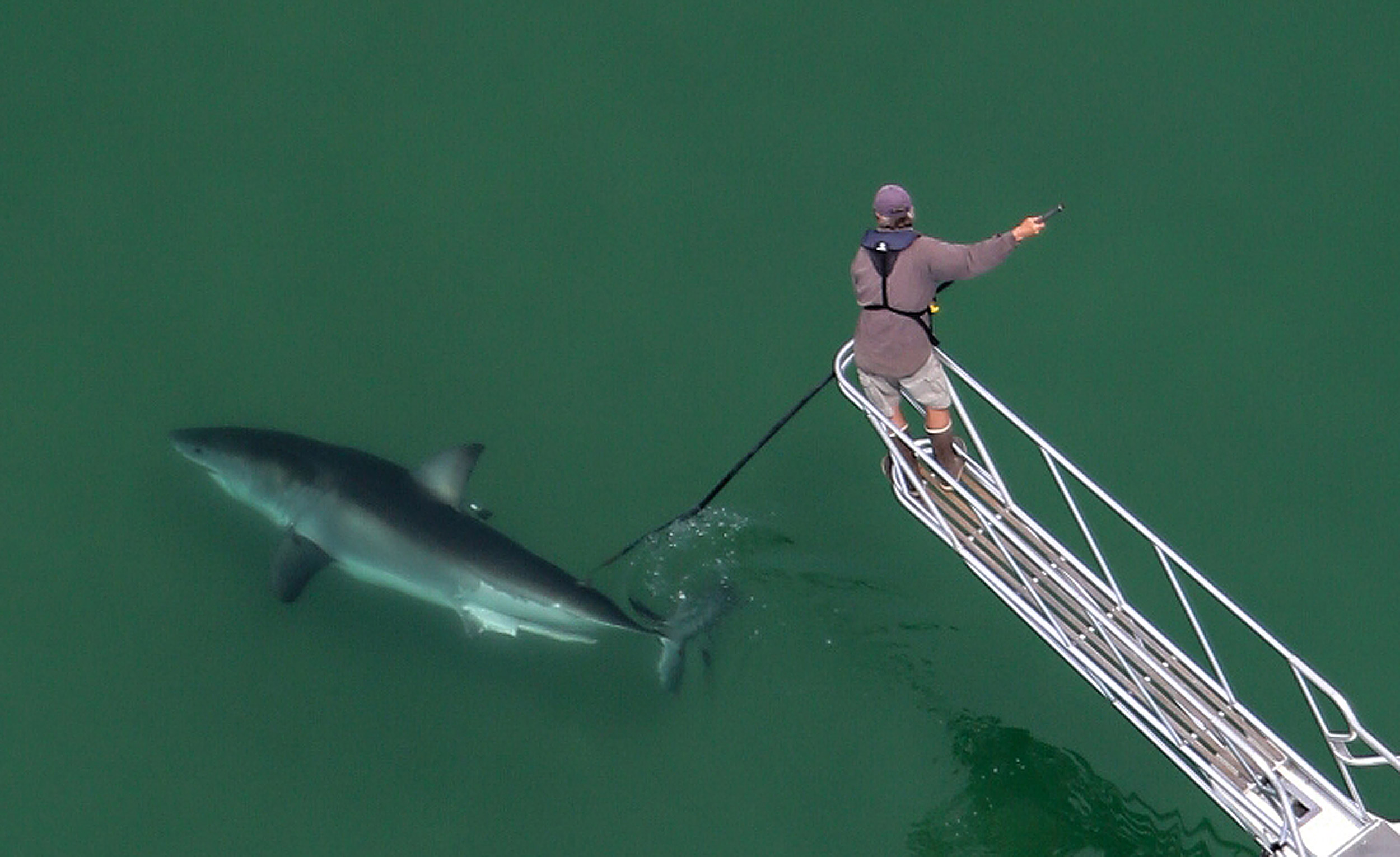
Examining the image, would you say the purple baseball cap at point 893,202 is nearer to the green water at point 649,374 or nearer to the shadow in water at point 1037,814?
the green water at point 649,374

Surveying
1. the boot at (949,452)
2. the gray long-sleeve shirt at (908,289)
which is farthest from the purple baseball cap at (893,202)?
the boot at (949,452)

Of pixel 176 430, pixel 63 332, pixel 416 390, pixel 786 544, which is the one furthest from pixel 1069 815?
pixel 63 332

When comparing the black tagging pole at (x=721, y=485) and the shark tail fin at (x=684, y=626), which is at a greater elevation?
the black tagging pole at (x=721, y=485)

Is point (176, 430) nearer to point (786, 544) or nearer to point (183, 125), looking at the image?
point (183, 125)

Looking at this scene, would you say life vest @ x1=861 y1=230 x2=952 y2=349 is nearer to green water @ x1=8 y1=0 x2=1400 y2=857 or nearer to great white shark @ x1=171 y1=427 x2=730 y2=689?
green water @ x1=8 y1=0 x2=1400 y2=857

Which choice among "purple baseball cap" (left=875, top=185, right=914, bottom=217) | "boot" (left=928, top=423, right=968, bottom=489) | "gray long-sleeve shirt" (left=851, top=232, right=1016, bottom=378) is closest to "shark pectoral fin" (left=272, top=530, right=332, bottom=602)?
"gray long-sleeve shirt" (left=851, top=232, right=1016, bottom=378)
